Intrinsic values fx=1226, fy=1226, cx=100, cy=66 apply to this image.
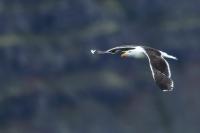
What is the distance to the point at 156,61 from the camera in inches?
2005

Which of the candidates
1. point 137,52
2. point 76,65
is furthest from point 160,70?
point 76,65

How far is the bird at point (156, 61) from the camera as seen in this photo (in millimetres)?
49331

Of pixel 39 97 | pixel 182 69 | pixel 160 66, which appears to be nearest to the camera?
pixel 160 66

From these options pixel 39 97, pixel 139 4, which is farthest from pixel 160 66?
pixel 139 4

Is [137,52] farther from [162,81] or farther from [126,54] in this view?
[162,81]

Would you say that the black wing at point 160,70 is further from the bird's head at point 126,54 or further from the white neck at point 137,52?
the bird's head at point 126,54

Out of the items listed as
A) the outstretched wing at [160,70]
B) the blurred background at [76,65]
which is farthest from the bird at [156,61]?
the blurred background at [76,65]

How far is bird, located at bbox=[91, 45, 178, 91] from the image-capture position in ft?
162

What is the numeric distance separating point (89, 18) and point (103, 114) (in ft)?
27.9

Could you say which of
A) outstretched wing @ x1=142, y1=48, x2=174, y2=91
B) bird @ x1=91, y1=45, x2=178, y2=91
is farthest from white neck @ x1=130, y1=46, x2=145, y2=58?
outstretched wing @ x1=142, y1=48, x2=174, y2=91

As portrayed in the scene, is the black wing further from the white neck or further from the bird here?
the white neck

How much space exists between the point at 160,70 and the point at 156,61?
0.79m

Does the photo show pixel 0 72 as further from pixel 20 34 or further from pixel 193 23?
pixel 193 23

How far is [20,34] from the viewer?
105750 mm
